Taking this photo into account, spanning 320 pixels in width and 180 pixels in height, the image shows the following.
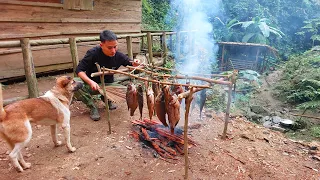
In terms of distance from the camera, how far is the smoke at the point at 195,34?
42.7ft

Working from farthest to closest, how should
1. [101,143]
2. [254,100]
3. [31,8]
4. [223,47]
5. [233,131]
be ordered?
[223,47] < [254,100] < [31,8] < [233,131] < [101,143]

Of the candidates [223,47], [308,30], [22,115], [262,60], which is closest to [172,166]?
[22,115]

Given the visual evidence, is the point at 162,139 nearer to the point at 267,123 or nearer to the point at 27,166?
the point at 27,166

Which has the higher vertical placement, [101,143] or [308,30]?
[308,30]

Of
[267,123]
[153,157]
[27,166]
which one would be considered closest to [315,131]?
[267,123]

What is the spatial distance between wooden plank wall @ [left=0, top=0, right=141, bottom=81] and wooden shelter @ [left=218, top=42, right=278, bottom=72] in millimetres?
6685

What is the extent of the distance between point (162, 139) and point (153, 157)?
1.41ft

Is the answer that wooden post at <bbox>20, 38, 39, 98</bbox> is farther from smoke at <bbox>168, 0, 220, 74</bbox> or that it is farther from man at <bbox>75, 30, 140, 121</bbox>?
smoke at <bbox>168, 0, 220, 74</bbox>

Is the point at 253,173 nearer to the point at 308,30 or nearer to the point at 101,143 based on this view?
the point at 101,143

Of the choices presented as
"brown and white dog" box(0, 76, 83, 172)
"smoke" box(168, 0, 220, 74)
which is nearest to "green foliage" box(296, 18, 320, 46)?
"smoke" box(168, 0, 220, 74)

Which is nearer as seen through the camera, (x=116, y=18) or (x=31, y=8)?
(x=31, y=8)

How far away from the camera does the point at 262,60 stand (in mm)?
14594

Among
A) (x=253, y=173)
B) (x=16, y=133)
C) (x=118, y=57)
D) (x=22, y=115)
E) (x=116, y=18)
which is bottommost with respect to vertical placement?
(x=253, y=173)

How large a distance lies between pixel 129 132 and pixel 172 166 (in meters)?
1.37
